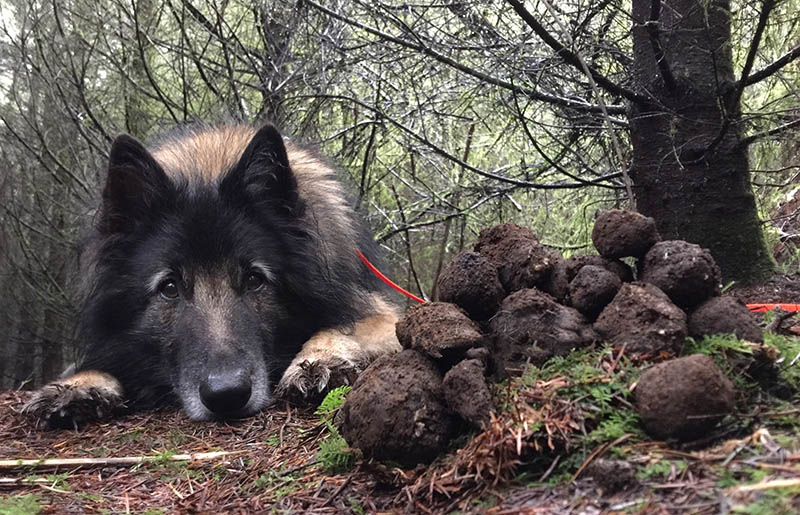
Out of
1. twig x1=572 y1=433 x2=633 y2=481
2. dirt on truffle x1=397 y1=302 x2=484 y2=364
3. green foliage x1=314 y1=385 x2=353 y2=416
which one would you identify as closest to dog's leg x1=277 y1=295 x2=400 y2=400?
green foliage x1=314 y1=385 x2=353 y2=416

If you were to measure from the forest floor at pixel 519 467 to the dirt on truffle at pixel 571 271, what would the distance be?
0.38 m

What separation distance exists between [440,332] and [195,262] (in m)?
2.07

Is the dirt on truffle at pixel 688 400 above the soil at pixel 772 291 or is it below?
above

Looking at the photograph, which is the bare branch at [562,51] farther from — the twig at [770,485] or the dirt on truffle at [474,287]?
the twig at [770,485]

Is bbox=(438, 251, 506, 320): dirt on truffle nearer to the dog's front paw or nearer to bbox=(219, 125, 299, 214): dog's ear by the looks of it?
the dog's front paw

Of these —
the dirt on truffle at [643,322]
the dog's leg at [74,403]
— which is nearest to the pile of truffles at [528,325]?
the dirt on truffle at [643,322]

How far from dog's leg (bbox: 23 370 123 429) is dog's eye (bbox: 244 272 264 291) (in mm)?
1045

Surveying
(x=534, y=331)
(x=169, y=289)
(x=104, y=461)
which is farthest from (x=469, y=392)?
(x=169, y=289)

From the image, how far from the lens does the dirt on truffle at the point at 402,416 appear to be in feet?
7.00

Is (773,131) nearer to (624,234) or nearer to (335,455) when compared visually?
(624,234)

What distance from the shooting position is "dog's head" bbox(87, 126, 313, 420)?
12.5 feet

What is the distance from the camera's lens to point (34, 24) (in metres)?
6.69

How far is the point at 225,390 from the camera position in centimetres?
340

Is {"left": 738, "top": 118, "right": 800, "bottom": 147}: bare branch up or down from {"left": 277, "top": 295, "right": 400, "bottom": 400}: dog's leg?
up
